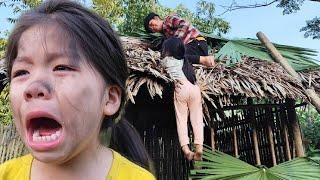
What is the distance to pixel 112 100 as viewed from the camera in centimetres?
132

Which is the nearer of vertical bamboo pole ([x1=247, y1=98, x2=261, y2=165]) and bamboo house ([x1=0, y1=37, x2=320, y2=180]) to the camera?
bamboo house ([x1=0, y1=37, x2=320, y2=180])

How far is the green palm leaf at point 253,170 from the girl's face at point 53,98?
2955 mm

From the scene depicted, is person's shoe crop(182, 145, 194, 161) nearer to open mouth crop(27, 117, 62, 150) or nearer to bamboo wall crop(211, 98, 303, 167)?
bamboo wall crop(211, 98, 303, 167)

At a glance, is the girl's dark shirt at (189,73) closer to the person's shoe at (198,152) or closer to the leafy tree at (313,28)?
the person's shoe at (198,152)

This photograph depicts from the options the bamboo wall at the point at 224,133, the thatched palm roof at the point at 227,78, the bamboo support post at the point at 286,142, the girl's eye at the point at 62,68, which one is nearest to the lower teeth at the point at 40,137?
the girl's eye at the point at 62,68

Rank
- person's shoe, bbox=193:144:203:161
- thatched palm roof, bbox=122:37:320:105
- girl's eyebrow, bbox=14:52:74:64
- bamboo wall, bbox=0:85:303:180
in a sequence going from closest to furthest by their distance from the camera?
girl's eyebrow, bbox=14:52:74:64 < person's shoe, bbox=193:144:203:161 < thatched palm roof, bbox=122:37:320:105 < bamboo wall, bbox=0:85:303:180

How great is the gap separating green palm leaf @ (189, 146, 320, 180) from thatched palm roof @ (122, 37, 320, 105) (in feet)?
3.42

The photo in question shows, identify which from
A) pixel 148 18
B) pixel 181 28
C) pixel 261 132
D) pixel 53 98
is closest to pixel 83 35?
pixel 53 98

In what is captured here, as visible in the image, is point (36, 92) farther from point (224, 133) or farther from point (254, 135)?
point (224, 133)

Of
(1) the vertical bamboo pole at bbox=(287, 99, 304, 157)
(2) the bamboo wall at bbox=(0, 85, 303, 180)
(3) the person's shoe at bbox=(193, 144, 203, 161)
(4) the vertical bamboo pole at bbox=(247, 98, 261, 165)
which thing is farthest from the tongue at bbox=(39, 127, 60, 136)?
(1) the vertical bamboo pole at bbox=(287, 99, 304, 157)

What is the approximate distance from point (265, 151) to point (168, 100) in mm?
2142

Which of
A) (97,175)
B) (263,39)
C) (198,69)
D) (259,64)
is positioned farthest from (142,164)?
(259,64)

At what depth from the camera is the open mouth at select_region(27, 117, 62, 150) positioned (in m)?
1.04

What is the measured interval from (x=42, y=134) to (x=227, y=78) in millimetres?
5068
